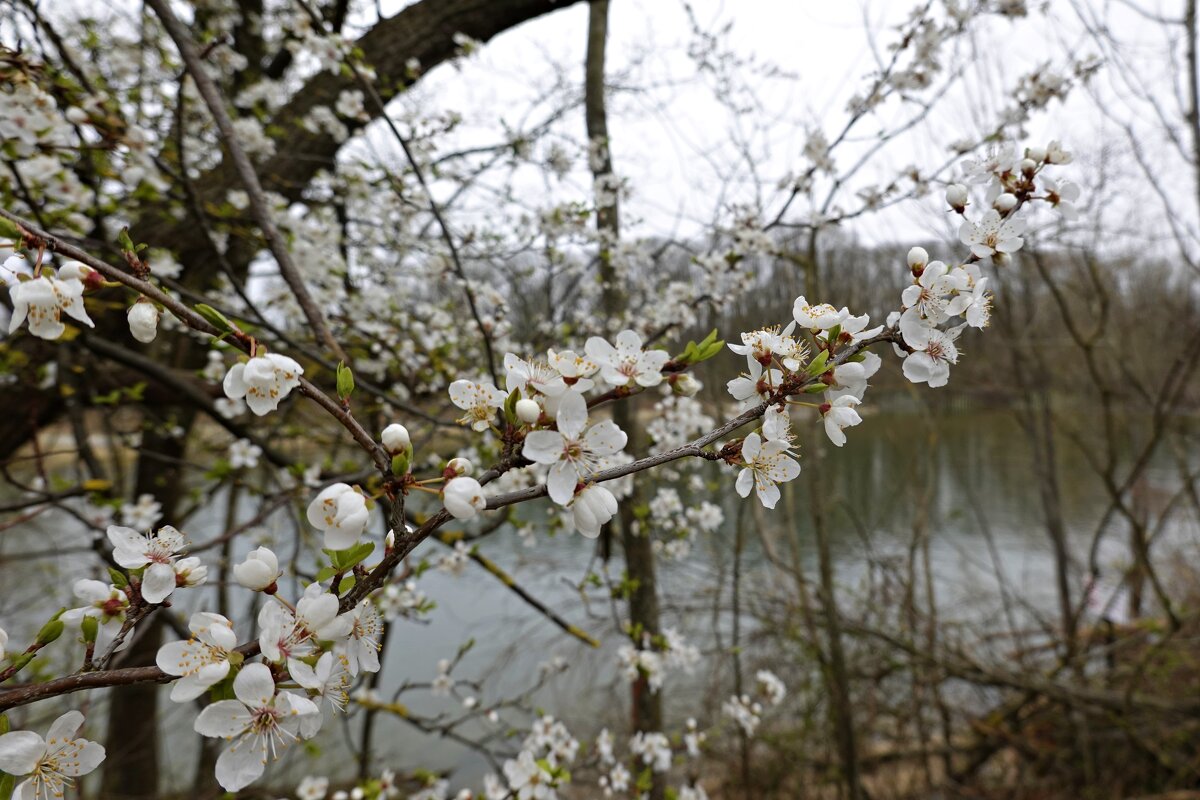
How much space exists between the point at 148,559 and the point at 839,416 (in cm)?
81

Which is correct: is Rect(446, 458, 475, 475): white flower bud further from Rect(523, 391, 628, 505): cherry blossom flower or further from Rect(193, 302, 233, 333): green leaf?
Rect(193, 302, 233, 333): green leaf

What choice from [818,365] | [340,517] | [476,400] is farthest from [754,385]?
[340,517]

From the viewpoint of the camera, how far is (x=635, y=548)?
8.25ft

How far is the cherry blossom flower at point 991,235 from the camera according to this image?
829 millimetres

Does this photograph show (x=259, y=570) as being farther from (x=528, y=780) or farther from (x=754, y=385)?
(x=528, y=780)

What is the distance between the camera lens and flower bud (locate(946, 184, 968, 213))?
3.04ft

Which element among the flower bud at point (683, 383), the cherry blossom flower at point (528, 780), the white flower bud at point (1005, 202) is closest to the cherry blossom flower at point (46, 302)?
the flower bud at point (683, 383)

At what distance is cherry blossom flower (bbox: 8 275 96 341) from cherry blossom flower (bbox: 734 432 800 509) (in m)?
0.71

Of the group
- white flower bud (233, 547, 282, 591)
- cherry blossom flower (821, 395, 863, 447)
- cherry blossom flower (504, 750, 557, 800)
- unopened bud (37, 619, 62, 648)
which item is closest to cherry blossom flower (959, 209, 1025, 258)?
cherry blossom flower (821, 395, 863, 447)

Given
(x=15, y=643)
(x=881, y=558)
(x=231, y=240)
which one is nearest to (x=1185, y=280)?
(x=881, y=558)

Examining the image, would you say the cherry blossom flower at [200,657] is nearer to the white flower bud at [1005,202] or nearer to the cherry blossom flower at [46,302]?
the cherry blossom flower at [46,302]

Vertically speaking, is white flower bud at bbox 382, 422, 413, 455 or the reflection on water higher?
white flower bud at bbox 382, 422, 413, 455

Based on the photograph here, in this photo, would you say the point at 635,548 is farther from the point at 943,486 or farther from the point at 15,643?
the point at 943,486

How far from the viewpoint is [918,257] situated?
776 millimetres
